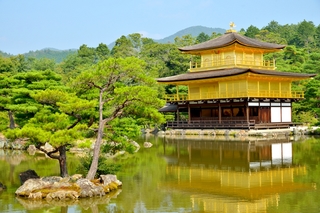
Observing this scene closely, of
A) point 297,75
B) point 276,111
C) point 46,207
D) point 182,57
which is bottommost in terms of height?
point 46,207

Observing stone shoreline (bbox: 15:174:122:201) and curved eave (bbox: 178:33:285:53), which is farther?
curved eave (bbox: 178:33:285:53)

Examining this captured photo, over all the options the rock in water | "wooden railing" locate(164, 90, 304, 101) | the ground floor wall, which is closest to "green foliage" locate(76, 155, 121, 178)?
the rock in water

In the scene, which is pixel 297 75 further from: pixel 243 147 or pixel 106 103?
pixel 106 103

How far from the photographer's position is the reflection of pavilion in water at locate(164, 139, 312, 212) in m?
11.2

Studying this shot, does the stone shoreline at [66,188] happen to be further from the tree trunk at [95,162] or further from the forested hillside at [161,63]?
the forested hillside at [161,63]

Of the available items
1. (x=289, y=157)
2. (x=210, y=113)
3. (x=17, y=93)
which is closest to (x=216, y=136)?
(x=210, y=113)

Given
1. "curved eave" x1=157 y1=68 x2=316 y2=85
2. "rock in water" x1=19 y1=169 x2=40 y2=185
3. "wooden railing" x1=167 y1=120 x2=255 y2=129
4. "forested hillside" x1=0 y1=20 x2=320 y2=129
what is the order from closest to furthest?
1. "rock in water" x1=19 y1=169 x2=40 y2=185
2. "forested hillside" x1=0 y1=20 x2=320 y2=129
3. "wooden railing" x1=167 y1=120 x2=255 y2=129
4. "curved eave" x1=157 y1=68 x2=316 y2=85

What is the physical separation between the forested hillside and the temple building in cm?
226

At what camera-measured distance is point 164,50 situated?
69562mm

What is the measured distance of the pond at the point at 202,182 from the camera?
11000 millimetres

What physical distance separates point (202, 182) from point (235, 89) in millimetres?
22261

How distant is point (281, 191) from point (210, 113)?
85.8 feet

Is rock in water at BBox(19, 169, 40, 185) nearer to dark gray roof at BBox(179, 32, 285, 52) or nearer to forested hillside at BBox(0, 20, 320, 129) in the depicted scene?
forested hillside at BBox(0, 20, 320, 129)

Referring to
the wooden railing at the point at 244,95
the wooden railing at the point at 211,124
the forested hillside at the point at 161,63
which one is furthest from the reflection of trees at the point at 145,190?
the wooden railing at the point at 244,95
